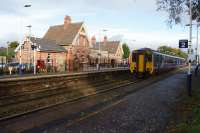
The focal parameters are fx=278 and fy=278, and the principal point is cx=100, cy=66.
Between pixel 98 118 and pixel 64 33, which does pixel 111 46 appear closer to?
pixel 64 33

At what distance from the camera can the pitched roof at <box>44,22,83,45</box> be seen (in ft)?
195

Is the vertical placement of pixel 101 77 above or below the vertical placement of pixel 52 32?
below

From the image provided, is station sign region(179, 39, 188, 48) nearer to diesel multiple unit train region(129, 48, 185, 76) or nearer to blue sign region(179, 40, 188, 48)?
blue sign region(179, 40, 188, 48)

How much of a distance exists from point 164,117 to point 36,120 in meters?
4.56

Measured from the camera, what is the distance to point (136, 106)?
12.2 meters

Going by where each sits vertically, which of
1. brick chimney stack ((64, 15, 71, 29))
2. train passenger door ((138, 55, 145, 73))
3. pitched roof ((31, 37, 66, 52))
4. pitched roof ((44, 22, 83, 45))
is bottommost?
train passenger door ((138, 55, 145, 73))

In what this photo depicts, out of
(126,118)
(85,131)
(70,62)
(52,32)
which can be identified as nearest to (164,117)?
(126,118)

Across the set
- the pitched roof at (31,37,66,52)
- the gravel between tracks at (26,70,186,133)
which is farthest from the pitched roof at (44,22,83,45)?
the gravel between tracks at (26,70,186,133)

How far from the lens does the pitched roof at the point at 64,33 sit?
59519mm

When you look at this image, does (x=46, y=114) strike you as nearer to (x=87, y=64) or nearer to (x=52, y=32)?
(x=87, y=64)

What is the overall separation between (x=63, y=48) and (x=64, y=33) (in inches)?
261

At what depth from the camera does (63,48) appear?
57.2 metres

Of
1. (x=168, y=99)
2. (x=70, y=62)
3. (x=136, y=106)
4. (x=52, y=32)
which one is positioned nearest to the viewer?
(x=136, y=106)

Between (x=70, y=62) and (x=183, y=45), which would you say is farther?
(x=70, y=62)
